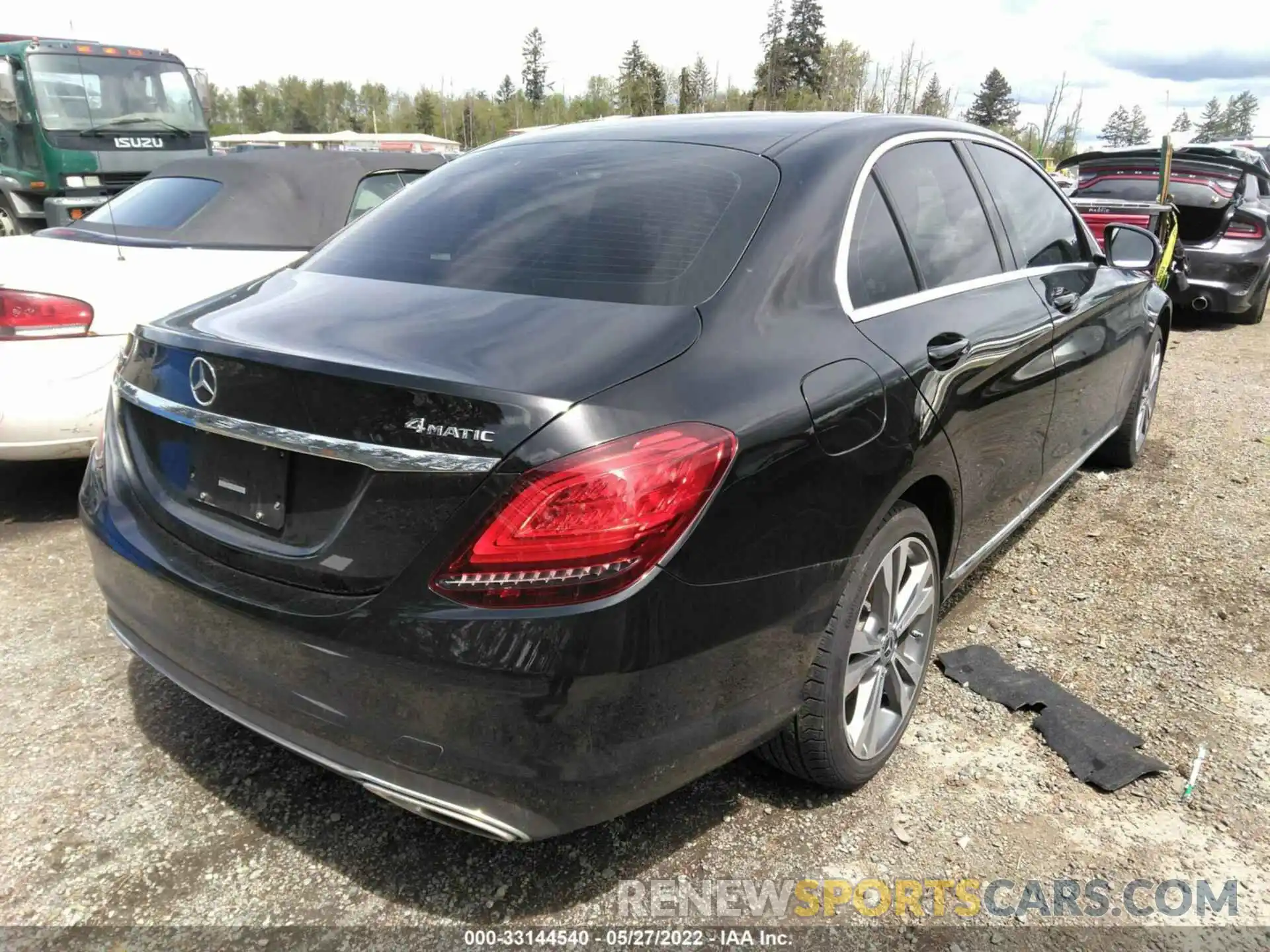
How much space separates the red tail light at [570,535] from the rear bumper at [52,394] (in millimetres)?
2918

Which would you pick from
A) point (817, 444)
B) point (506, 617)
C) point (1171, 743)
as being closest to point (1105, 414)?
point (1171, 743)

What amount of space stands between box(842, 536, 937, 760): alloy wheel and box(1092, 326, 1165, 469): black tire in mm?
2515

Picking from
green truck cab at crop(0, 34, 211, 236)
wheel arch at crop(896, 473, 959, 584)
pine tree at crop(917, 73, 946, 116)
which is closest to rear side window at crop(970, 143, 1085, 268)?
wheel arch at crop(896, 473, 959, 584)

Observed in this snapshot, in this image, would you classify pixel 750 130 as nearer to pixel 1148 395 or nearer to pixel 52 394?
pixel 52 394

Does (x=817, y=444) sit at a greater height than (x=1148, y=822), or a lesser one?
greater

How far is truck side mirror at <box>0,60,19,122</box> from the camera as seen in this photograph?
35.2 feet

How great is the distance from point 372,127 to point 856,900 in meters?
85.6

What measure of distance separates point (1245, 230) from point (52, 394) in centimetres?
Answer: 971

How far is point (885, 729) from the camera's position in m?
2.51

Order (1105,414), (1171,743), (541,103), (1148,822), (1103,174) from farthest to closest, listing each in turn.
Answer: (541,103) < (1103,174) < (1105,414) < (1171,743) < (1148,822)

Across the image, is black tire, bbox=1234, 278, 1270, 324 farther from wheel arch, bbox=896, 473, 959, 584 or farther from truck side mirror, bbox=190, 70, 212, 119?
truck side mirror, bbox=190, 70, 212, 119

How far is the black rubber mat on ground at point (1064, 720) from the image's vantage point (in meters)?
2.55

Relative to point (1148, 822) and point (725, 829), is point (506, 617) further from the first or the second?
point (1148, 822)

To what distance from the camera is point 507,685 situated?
5.44 feet
